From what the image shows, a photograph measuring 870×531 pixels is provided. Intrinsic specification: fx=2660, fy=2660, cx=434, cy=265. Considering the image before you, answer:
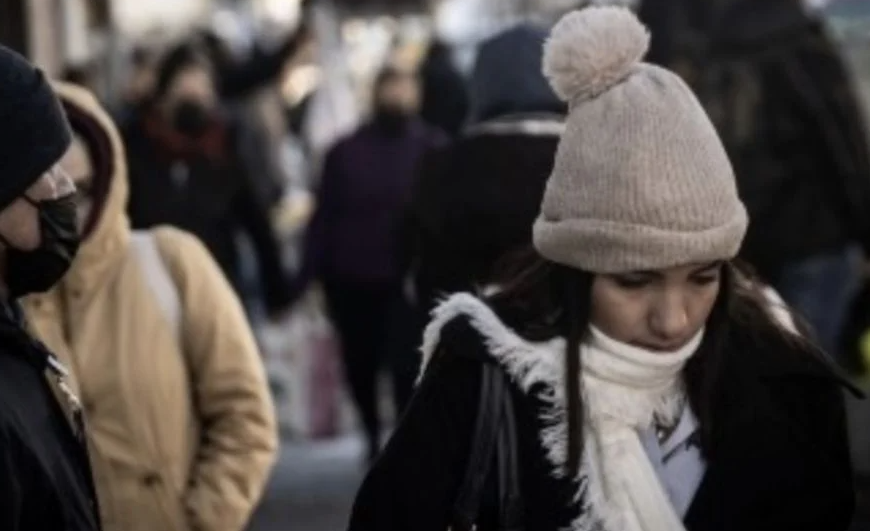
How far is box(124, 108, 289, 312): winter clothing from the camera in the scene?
930 cm

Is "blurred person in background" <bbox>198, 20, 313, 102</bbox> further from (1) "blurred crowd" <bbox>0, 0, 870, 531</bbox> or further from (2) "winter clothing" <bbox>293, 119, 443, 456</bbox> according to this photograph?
(2) "winter clothing" <bbox>293, 119, 443, 456</bbox>

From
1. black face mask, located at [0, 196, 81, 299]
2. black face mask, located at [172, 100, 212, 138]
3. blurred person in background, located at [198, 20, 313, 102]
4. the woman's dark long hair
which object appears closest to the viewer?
the woman's dark long hair

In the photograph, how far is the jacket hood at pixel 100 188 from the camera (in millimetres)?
5176

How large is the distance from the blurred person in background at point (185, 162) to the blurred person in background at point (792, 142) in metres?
2.04

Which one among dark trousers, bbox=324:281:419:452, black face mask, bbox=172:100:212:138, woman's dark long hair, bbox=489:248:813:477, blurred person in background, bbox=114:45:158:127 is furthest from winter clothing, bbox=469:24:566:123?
blurred person in background, bbox=114:45:158:127

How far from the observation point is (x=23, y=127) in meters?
4.20

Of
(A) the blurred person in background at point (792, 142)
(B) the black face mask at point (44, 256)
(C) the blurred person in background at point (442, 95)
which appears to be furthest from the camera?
(C) the blurred person in background at point (442, 95)

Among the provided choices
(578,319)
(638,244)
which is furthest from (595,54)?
(578,319)

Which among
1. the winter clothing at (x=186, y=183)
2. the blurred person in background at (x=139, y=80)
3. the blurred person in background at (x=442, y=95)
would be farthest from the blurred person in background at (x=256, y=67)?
the winter clothing at (x=186, y=183)

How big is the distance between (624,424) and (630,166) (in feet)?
1.31

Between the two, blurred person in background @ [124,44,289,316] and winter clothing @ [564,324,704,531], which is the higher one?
winter clothing @ [564,324,704,531]

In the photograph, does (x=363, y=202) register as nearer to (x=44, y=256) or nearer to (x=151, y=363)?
(x=151, y=363)

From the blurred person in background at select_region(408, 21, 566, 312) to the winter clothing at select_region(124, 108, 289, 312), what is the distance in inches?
104

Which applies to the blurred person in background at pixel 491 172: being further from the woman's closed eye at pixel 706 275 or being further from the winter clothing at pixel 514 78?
the woman's closed eye at pixel 706 275
